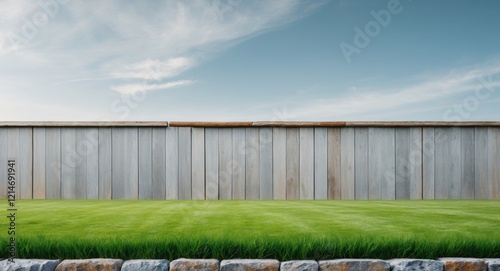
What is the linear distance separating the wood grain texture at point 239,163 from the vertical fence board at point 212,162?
0.26 meters

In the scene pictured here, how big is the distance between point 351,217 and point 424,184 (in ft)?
10.0

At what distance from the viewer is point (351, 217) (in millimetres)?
3451

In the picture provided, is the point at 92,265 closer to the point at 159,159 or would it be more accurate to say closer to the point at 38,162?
the point at 159,159

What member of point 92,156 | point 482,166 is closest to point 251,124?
point 92,156

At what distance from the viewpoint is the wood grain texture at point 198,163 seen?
5.88 m

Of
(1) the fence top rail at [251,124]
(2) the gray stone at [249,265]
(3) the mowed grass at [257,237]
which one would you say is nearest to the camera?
(2) the gray stone at [249,265]

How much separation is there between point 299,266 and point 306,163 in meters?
3.64

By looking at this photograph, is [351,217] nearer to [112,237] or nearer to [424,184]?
[112,237]

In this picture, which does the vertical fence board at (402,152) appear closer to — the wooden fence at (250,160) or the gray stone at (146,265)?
the wooden fence at (250,160)

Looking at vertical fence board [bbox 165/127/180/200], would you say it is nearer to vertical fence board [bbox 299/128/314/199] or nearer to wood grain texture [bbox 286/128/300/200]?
wood grain texture [bbox 286/128/300/200]

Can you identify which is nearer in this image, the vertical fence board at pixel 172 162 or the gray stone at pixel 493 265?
the gray stone at pixel 493 265

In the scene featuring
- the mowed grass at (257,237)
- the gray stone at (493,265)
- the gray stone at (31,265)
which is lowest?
the gray stone at (493,265)

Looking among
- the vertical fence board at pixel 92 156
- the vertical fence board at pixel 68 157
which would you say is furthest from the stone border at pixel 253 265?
the vertical fence board at pixel 68 157

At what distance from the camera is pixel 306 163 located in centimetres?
593
